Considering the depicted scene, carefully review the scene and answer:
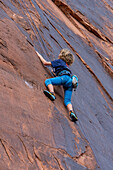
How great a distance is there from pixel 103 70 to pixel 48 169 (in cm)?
581

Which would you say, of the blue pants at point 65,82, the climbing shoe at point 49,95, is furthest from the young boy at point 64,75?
the climbing shoe at point 49,95

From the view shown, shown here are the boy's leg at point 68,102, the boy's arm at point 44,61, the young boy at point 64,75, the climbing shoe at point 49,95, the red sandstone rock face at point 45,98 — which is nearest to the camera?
the red sandstone rock face at point 45,98

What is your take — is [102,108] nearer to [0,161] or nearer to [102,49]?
[102,49]

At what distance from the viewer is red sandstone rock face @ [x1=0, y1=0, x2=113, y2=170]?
4.08m

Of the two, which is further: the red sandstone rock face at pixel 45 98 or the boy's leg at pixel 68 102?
the boy's leg at pixel 68 102

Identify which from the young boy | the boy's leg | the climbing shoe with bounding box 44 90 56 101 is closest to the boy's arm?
the young boy

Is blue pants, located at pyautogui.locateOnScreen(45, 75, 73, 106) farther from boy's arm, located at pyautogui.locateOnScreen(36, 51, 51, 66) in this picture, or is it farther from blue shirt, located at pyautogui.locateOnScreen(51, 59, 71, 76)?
boy's arm, located at pyautogui.locateOnScreen(36, 51, 51, 66)

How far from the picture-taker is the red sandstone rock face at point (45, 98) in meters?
4.08

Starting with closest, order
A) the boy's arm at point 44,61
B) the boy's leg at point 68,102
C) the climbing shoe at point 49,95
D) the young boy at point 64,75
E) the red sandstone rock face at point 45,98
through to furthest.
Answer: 1. the red sandstone rock face at point 45,98
2. the climbing shoe at point 49,95
3. the boy's leg at point 68,102
4. the young boy at point 64,75
5. the boy's arm at point 44,61

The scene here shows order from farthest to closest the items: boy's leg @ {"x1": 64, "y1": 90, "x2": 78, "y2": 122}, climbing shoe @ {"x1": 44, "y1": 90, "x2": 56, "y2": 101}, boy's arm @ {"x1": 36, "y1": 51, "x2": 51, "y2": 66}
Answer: boy's arm @ {"x1": 36, "y1": 51, "x2": 51, "y2": 66}, boy's leg @ {"x1": 64, "y1": 90, "x2": 78, "y2": 122}, climbing shoe @ {"x1": 44, "y1": 90, "x2": 56, "y2": 101}

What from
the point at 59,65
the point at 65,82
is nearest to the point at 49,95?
the point at 65,82

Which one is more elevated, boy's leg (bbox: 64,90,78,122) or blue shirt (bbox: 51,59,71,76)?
blue shirt (bbox: 51,59,71,76)

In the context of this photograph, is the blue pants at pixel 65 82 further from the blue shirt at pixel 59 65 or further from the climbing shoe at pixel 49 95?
the climbing shoe at pixel 49 95

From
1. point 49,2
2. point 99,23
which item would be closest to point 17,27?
point 49,2
